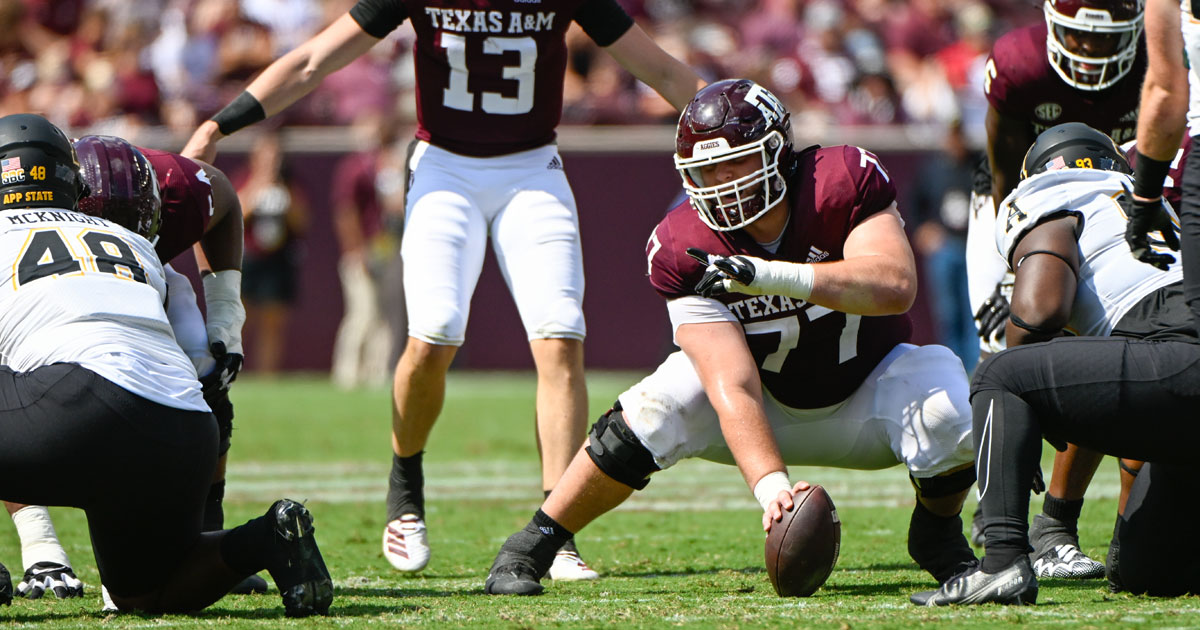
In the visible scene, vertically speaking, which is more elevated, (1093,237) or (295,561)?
(1093,237)

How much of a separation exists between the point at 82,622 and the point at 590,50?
11221 mm

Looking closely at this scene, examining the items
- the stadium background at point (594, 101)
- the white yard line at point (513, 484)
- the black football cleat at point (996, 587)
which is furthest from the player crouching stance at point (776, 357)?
the stadium background at point (594, 101)

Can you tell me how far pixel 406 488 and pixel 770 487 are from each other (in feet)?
5.38

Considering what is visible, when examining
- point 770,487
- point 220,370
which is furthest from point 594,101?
point 770,487

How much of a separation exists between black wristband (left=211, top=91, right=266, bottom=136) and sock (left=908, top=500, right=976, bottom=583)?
2.48 m

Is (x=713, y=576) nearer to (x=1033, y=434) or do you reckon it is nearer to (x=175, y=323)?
(x=1033, y=434)

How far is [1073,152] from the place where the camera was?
4152 millimetres

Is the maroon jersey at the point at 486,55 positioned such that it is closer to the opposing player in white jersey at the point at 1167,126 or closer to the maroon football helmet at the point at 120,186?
the maroon football helmet at the point at 120,186

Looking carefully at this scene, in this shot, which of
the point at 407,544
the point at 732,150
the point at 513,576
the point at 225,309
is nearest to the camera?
the point at 732,150

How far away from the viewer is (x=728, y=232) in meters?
3.95

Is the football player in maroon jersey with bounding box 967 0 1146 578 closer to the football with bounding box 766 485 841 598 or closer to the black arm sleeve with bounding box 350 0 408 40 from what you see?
the football with bounding box 766 485 841 598

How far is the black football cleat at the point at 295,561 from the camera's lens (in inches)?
140

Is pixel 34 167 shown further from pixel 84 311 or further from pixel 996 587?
pixel 996 587

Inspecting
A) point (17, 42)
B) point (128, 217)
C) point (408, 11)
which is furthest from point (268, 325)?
point (128, 217)
